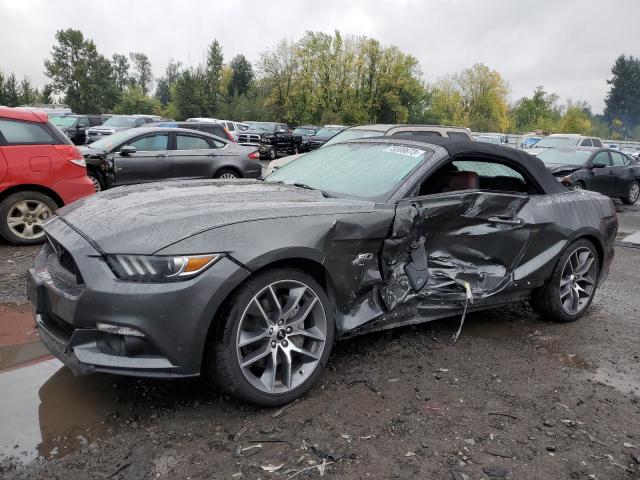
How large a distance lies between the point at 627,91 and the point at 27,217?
121 metres

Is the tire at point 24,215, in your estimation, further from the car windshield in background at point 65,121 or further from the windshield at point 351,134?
the car windshield in background at point 65,121

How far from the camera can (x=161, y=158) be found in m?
10.6

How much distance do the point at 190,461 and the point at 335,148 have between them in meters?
2.98

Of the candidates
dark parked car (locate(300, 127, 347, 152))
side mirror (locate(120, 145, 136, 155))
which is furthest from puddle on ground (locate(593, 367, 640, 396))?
dark parked car (locate(300, 127, 347, 152))

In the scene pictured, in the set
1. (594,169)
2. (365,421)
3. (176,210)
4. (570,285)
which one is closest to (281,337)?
(365,421)

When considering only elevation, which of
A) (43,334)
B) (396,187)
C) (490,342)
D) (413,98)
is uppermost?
(413,98)

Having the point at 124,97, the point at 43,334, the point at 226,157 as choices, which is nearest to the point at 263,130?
the point at 226,157

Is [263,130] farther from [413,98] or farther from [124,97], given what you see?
[124,97]

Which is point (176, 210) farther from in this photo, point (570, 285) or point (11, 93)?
point (11, 93)

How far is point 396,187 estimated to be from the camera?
3730 mm

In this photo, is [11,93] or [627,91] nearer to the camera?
[11,93]

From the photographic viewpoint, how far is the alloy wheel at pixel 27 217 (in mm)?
6750

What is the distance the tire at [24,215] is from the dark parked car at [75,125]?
1718 cm

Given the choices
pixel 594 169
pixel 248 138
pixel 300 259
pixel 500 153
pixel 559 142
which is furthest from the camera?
pixel 248 138
